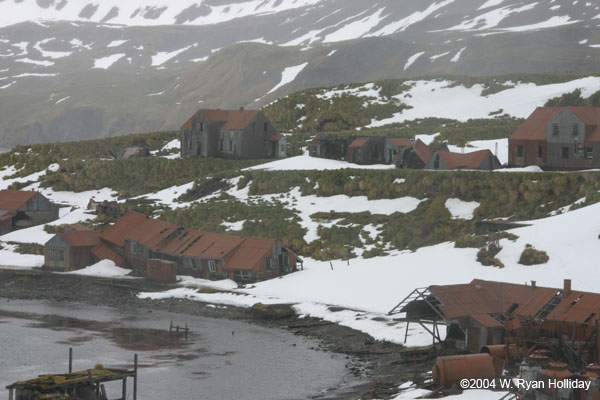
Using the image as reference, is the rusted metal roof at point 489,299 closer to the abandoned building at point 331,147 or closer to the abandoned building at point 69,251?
the abandoned building at point 69,251

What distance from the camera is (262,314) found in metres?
54.0

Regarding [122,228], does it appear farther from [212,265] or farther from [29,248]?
[212,265]

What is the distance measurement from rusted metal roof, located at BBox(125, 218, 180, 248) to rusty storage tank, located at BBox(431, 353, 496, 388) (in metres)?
37.7

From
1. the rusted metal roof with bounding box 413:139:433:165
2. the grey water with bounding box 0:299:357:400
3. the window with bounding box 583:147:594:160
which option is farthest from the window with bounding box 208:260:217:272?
the window with bounding box 583:147:594:160

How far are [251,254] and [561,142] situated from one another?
27468 mm

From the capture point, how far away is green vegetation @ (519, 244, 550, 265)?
1999 inches

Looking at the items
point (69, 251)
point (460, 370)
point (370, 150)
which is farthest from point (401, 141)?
point (460, 370)

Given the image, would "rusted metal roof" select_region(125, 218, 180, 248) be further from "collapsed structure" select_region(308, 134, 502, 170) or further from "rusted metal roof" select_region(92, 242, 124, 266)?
"collapsed structure" select_region(308, 134, 502, 170)

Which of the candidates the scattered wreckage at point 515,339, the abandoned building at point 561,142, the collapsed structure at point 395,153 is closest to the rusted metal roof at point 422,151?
the collapsed structure at point 395,153

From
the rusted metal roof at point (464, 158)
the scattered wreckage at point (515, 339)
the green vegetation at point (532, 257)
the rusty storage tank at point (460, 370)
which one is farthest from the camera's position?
the rusted metal roof at point (464, 158)

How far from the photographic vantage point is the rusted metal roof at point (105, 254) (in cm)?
7075

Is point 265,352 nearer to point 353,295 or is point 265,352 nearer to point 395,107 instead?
point 353,295

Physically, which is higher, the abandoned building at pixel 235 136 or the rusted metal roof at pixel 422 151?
the abandoned building at pixel 235 136

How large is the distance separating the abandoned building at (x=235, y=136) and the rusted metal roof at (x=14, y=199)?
21538 millimetres
